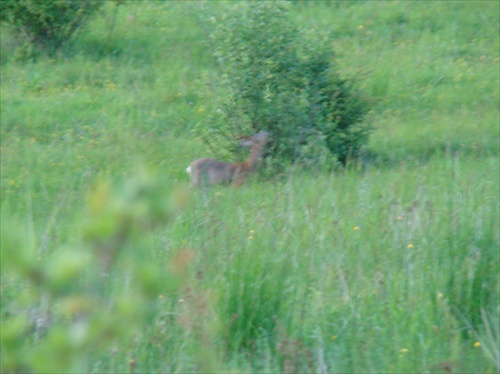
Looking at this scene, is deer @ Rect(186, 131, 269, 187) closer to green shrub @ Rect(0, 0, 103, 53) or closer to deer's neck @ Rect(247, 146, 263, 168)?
deer's neck @ Rect(247, 146, 263, 168)

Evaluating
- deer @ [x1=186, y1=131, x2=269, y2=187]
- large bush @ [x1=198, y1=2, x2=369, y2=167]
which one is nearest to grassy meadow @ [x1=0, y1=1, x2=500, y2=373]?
deer @ [x1=186, y1=131, x2=269, y2=187]

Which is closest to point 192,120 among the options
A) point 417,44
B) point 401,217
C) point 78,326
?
point 417,44

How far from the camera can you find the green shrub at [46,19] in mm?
14758

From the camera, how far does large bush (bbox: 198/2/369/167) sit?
10125mm

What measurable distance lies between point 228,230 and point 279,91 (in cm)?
534

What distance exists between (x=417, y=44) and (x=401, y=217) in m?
11.7

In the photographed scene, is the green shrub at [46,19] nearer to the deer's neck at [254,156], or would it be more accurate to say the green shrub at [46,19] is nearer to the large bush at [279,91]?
the large bush at [279,91]

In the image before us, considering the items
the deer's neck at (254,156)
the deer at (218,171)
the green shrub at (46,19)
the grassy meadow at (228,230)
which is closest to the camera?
the grassy meadow at (228,230)

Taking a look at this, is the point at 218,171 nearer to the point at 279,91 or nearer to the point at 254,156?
the point at 254,156

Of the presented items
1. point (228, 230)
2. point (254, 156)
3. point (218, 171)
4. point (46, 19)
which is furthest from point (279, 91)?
Result: point (46, 19)

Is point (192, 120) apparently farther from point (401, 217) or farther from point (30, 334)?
point (30, 334)

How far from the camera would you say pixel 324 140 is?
10.2 meters

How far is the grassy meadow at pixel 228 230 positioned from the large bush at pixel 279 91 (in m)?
0.67

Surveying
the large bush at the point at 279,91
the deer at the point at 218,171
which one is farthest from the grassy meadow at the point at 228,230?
the large bush at the point at 279,91
